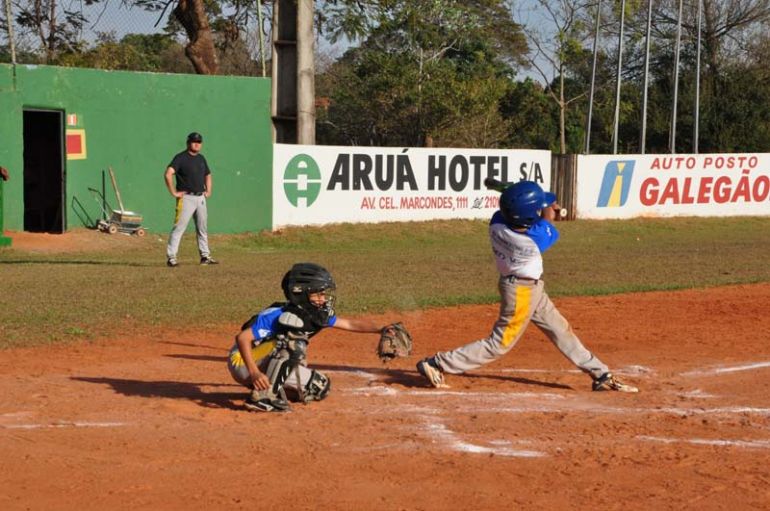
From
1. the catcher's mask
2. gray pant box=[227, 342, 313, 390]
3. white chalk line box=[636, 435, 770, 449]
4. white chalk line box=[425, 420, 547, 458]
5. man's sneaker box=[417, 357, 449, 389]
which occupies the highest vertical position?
the catcher's mask

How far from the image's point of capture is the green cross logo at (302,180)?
23234 millimetres

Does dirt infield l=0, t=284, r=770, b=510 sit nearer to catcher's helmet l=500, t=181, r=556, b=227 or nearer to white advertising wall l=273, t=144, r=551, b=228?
catcher's helmet l=500, t=181, r=556, b=227

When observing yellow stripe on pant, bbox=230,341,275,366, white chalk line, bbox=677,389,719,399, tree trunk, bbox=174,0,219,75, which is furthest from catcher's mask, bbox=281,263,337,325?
tree trunk, bbox=174,0,219,75

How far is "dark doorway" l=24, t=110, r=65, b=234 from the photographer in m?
21.1

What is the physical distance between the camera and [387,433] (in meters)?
6.58

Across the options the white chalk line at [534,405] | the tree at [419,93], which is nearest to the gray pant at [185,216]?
the white chalk line at [534,405]

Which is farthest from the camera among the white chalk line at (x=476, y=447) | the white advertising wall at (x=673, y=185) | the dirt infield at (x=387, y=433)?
the white advertising wall at (x=673, y=185)

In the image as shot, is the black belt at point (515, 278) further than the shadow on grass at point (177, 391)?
Yes

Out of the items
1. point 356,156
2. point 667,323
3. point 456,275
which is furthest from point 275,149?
point 667,323

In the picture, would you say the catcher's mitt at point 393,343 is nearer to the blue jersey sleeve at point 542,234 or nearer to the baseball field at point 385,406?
the baseball field at point 385,406

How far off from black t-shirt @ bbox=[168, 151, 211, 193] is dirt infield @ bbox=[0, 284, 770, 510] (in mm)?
6030

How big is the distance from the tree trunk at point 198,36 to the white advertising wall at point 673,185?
33.7ft

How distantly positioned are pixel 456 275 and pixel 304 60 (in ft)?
31.1

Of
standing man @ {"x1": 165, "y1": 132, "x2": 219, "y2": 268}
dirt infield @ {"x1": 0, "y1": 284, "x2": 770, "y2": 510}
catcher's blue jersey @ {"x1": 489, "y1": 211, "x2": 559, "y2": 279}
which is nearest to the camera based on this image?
dirt infield @ {"x1": 0, "y1": 284, "x2": 770, "y2": 510}
